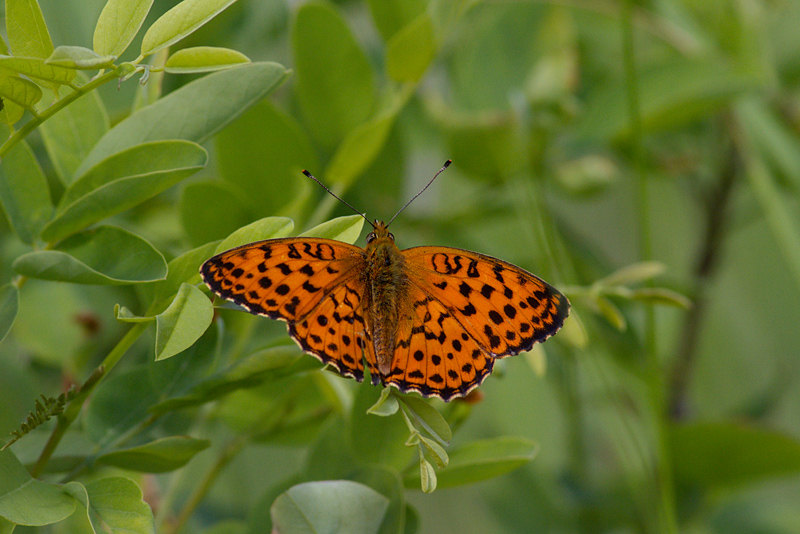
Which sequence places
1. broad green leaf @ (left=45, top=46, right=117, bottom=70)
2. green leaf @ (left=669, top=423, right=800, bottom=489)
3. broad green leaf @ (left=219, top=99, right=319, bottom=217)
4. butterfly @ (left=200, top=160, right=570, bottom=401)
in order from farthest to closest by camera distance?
green leaf @ (left=669, top=423, right=800, bottom=489)
broad green leaf @ (left=219, top=99, right=319, bottom=217)
butterfly @ (left=200, top=160, right=570, bottom=401)
broad green leaf @ (left=45, top=46, right=117, bottom=70)

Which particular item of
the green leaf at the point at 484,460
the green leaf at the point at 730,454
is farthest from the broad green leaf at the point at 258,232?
the green leaf at the point at 730,454

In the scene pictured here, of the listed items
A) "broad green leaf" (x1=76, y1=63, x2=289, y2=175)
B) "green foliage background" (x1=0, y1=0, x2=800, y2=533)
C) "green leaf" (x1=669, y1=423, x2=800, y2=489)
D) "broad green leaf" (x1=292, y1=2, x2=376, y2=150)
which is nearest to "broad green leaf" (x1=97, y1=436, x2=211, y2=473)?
"green foliage background" (x1=0, y1=0, x2=800, y2=533)

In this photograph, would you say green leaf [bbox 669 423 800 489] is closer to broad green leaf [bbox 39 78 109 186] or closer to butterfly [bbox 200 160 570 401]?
butterfly [bbox 200 160 570 401]

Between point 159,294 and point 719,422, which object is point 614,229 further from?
point 159,294

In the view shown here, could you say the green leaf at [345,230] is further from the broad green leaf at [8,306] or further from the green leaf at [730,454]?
the green leaf at [730,454]

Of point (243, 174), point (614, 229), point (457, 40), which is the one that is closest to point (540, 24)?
point (457, 40)

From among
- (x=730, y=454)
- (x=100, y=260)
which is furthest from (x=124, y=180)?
(x=730, y=454)
